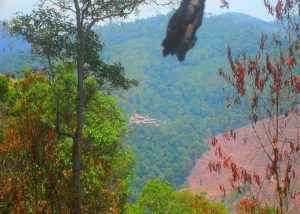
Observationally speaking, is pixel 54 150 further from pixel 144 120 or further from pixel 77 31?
pixel 144 120

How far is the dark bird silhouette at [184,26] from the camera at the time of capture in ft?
8.39

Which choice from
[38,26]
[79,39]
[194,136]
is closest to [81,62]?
[79,39]

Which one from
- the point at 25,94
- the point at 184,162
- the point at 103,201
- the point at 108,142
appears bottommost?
the point at 184,162

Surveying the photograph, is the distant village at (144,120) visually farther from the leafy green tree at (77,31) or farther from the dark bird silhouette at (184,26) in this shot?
the dark bird silhouette at (184,26)

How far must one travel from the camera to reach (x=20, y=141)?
22.6 ft

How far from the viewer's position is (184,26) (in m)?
2.58

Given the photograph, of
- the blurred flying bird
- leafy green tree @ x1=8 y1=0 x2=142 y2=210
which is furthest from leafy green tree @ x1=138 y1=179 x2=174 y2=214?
the blurred flying bird

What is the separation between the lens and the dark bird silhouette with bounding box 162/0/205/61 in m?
2.56

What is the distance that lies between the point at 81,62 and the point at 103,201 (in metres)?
5.20

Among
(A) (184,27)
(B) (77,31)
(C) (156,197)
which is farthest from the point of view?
(C) (156,197)

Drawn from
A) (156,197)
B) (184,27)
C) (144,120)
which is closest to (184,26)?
(184,27)

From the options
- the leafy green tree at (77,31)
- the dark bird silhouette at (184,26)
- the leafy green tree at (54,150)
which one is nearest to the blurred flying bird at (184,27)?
the dark bird silhouette at (184,26)

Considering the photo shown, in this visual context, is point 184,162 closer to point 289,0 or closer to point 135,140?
point 135,140

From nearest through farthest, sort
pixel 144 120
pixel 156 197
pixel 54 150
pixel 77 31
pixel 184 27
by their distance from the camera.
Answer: pixel 184 27 < pixel 54 150 < pixel 77 31 < pixel 156 197 < pixel 144 120
